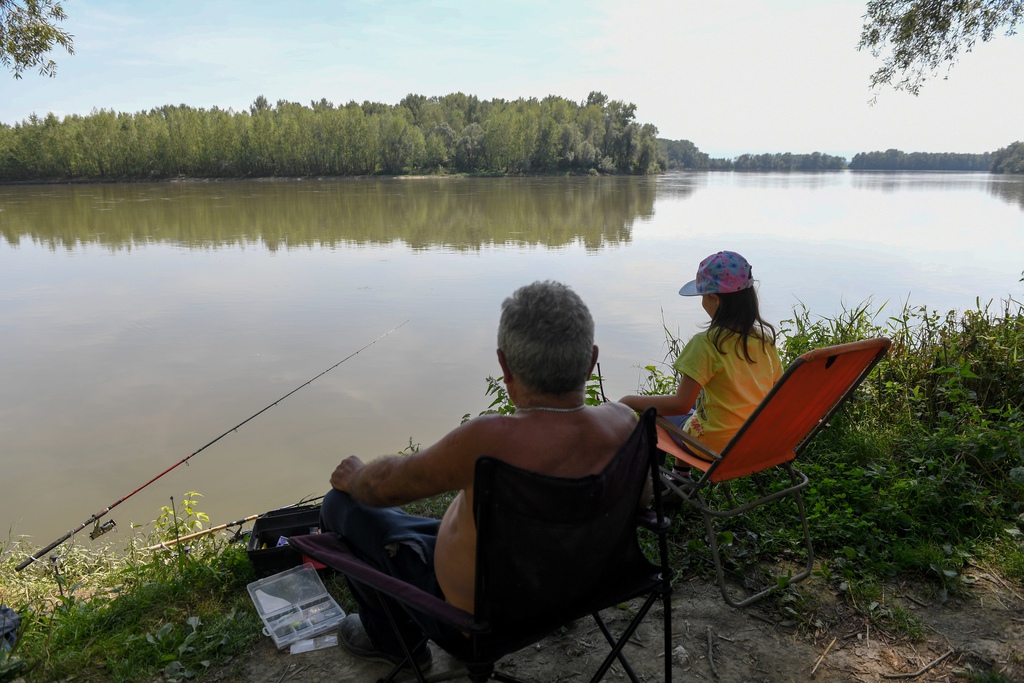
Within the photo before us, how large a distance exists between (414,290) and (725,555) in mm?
8704

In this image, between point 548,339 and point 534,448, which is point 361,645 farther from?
point 548,339

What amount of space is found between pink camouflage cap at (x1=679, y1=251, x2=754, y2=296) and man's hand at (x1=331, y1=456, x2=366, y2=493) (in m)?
1.44

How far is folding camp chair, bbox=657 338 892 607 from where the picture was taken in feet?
7.36

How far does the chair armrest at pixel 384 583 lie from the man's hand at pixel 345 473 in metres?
0.15

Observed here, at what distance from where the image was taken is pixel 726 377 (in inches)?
107

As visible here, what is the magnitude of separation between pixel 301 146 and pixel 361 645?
242 ft

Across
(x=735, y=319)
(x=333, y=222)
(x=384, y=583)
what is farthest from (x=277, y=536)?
(x=333, y=222)

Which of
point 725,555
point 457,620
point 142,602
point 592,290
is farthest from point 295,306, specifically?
point 457,620

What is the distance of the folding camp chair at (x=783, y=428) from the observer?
7.36 ft

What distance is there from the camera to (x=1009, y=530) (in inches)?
109

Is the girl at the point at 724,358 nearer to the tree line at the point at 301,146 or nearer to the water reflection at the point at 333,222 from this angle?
the water reflection at the point at 333,222

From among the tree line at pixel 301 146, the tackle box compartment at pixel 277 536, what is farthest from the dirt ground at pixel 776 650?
the tree line at pixel 301 146

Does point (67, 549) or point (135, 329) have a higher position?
point (135, 329)

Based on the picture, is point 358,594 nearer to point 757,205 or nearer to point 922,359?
point 922,359
